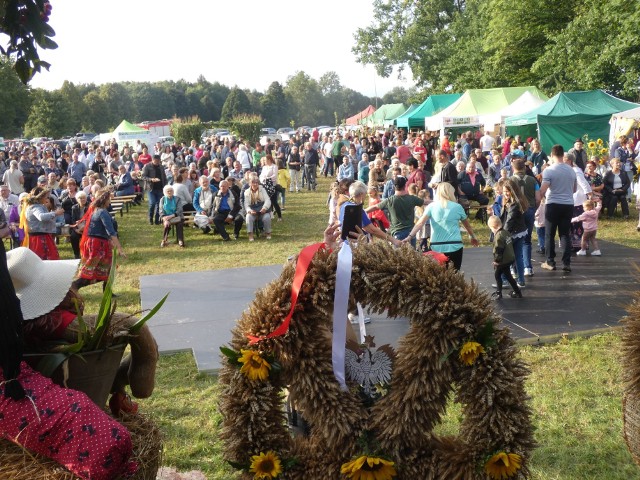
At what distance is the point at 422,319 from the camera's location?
3.22 metres

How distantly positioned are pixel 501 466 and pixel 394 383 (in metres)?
0.61

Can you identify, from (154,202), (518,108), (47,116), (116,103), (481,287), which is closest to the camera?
(481,287)

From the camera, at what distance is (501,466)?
10.1 feet

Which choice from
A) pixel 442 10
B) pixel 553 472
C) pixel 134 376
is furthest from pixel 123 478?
pixel 442 10

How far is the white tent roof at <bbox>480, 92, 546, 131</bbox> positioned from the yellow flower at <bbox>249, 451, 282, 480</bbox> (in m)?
Answer: 24.8

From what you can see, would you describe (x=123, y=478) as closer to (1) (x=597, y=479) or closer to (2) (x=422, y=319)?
(2) (x=422, y=319)

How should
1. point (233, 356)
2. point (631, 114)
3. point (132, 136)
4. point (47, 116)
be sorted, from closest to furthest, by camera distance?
1. point (233, 356)
2. point (631, 114)
3. point (132, 136)
4. point (47, 116)

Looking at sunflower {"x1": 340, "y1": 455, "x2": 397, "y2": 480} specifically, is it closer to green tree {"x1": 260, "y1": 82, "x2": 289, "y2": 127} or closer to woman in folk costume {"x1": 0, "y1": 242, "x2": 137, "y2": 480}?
woman in folk costume {"x1": 0, "y1": 242, "x2": 137, "y2": 480}

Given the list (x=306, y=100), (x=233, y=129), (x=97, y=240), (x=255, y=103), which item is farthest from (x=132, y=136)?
(x=306, y=100)

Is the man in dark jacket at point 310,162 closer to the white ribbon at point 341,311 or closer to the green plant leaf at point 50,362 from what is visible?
the white ribbon at point 341,311

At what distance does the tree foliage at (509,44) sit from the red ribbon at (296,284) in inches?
1012

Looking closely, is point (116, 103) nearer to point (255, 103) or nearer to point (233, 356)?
point (255, 103)

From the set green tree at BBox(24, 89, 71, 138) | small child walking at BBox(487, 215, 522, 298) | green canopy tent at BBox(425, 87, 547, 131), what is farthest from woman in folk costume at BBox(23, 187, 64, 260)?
green tree at BBox(24, 89, 71, 138)

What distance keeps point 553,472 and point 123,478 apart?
3.00 metres
